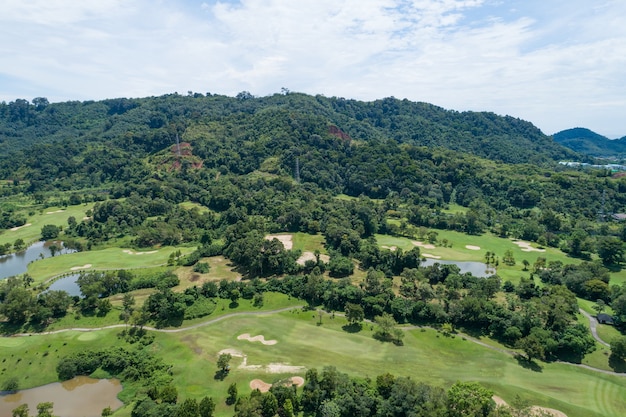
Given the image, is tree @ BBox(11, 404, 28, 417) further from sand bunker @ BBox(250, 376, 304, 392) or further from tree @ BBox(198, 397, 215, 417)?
sand bunker @ BBox(250, 376, 304, 392)

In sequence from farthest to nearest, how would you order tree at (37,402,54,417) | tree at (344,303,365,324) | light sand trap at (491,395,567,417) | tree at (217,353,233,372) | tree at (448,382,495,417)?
tree at (344,303,365,324)
tree at (217,353,233,372)
tree at (37,402,54,417)
light sand trap at (491,395,567,417)
tree at (448,382,495,417)

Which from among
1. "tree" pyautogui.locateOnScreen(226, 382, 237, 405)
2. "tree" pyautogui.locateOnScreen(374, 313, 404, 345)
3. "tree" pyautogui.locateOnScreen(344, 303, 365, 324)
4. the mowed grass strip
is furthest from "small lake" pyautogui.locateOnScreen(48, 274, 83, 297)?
"tree" pyautogui.locateOnScreen(374, 313, 404, 345)

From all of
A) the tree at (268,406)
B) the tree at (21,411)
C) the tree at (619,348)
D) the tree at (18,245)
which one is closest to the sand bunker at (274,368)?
the tree at (268,406)

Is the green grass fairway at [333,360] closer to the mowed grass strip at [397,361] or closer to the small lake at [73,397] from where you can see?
the mowed grass strip at [397,361]

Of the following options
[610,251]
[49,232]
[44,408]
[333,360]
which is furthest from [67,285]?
[610,251]

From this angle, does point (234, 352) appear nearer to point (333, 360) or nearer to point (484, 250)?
point (333, 360)

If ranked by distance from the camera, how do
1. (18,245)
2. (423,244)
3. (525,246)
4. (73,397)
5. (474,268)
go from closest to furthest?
(73,397), (474,268), (18,245), (525,246), (423,244)
